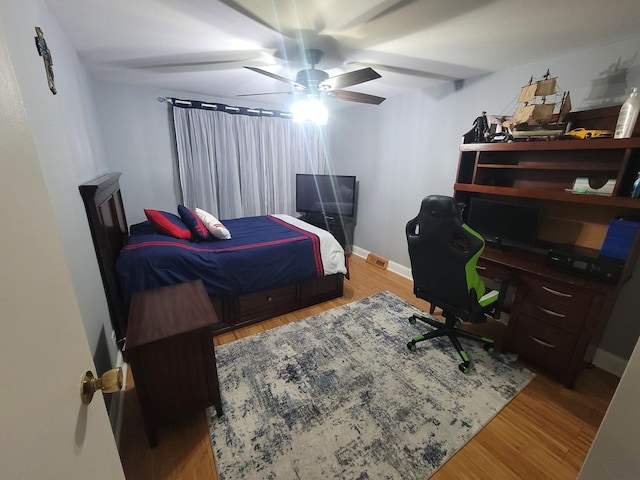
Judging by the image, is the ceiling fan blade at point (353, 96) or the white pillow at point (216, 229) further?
the white pillow at point (216, 229)

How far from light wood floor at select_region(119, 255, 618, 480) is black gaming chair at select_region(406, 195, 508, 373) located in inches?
17.5

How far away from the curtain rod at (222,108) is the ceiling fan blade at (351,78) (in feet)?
6.84

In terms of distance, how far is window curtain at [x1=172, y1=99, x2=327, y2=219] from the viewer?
3604 mm

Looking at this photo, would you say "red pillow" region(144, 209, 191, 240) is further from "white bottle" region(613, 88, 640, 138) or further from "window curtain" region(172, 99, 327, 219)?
"white bottle" region(613, 88, 640, 138)

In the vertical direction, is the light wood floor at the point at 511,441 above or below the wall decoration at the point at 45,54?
below

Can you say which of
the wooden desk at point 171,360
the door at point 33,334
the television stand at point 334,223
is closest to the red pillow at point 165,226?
the wooden desk at point 171,360

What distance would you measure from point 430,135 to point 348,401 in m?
2.92

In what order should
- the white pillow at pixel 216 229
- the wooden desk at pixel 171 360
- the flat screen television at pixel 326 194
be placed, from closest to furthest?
the wooden desk at pixel 171 360 < the white pillow at pixel 216 229 < the flat screen television at pixel 326 194

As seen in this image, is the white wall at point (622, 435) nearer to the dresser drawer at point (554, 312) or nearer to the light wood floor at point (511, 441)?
the light wood floor at point (511, 441)

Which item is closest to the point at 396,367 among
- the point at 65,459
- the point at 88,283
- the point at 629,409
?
the point at 629,409

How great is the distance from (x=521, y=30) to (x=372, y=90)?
1695 mm

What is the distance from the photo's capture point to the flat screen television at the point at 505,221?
7.12ft

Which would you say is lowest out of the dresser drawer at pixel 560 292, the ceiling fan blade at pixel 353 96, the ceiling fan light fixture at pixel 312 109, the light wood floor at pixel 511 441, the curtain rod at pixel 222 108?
the light wood floor at pixel 511 441

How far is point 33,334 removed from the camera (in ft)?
1.47
